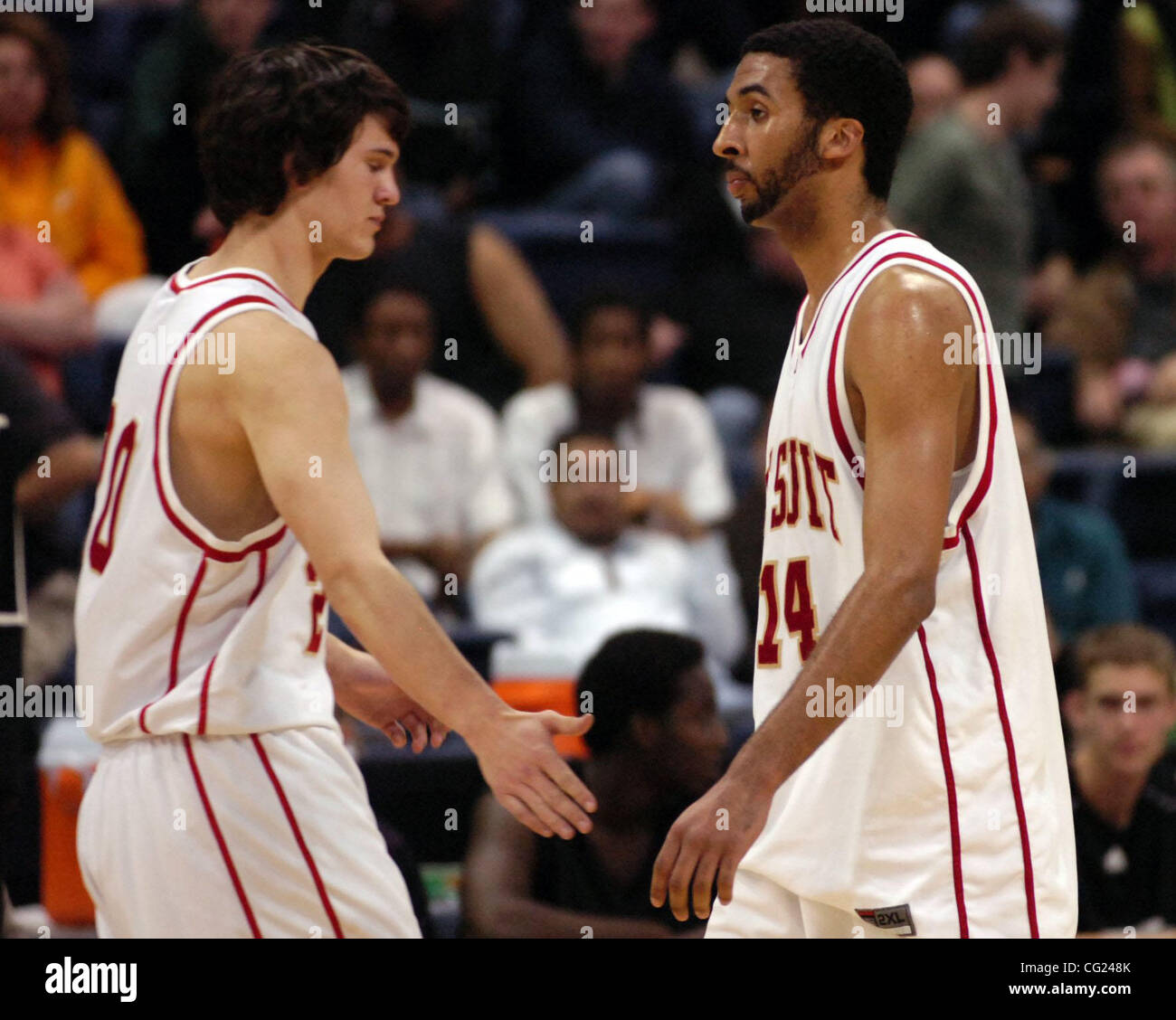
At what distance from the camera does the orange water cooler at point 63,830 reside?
4.80m

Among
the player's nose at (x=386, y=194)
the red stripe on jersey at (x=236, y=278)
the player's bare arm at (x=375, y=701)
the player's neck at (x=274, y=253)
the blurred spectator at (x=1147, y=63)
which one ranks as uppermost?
the blurred spectator at (x=1147, y=63)

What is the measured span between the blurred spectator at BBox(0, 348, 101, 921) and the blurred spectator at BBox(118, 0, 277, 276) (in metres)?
2.00

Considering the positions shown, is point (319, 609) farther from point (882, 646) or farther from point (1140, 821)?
point (1140, 821)

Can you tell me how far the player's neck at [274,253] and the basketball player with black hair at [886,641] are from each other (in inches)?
31.3

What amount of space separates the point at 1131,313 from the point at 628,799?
4.53m

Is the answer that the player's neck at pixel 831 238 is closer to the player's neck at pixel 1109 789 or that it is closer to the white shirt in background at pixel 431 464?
the player's neck at pixel 1109 789

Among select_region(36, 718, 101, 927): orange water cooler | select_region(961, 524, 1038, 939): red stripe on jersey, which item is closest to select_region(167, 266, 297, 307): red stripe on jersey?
select_region(961, 524, 1038, 939): red stripe on jersey

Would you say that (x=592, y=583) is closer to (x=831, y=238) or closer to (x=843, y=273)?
(x=831, y=238)

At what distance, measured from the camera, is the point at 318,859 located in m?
2.91

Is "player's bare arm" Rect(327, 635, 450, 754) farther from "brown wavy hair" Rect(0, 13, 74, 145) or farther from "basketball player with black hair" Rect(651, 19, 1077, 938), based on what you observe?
"brown wavy hair" Rect(0, 13, 74, 145)

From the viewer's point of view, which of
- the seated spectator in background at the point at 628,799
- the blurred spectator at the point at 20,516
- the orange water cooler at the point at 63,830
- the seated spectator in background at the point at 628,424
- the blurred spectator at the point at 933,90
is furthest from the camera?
the blurred spectator at the point at 933,90

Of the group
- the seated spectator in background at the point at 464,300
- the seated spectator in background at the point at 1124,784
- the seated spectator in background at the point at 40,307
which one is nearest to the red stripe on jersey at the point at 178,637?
the seated spectator in background at the point at 1124,784

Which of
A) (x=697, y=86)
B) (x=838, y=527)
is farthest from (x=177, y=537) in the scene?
(x=697, y=86)

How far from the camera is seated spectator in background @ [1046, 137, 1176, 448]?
25.9ft
